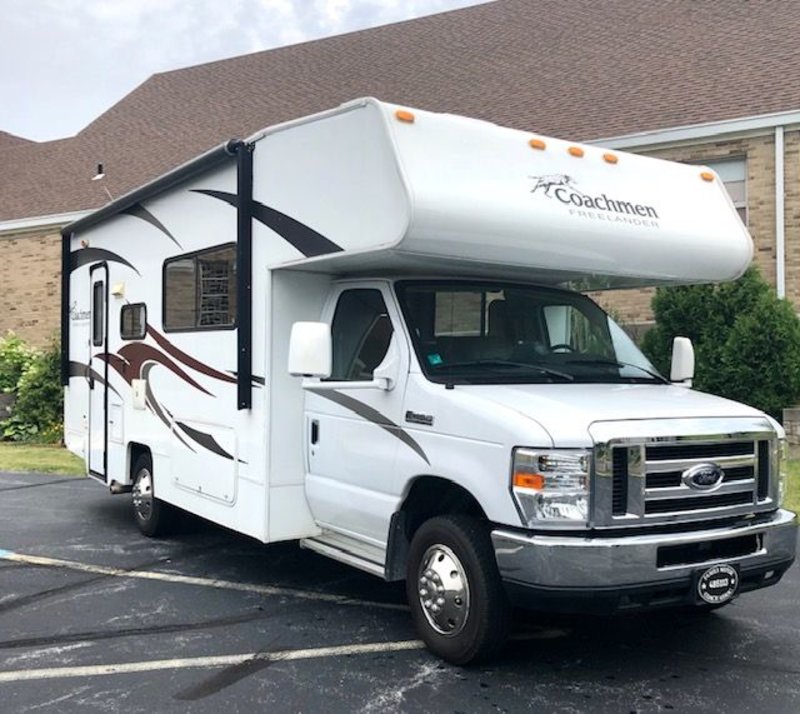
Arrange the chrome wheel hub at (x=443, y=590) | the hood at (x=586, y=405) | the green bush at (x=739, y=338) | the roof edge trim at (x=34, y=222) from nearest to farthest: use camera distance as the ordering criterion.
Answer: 1. the hood at (x=586, y=405)
2. the chrome wheel hub at (x=443, y=590)
3. the green bush at (x=739, y=338)
4. the roof edge trim at (x=34, y=222)

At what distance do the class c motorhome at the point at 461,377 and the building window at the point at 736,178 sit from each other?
342 inches

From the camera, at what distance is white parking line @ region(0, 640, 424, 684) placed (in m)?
4.56

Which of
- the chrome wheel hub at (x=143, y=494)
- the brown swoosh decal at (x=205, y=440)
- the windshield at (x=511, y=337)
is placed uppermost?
the windshield at (x=511, y=337)

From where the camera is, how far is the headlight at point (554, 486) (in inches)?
160

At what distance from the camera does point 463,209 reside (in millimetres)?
4641

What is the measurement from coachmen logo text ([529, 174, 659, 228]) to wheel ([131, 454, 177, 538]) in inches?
168

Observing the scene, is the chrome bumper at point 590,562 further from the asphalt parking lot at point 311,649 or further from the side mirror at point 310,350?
the side mirror at point 310,350

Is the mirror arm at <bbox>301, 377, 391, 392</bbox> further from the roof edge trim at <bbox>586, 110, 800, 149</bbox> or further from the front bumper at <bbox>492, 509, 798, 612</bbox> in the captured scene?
the roof edge trim at <bbox>586, 110, 800, 149</bbox>

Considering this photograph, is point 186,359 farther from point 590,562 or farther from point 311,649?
point 590,562

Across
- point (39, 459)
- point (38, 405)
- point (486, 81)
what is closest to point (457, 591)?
point (39, 459)

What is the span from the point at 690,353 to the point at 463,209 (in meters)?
2.31

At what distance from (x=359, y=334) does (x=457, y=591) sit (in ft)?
5.48

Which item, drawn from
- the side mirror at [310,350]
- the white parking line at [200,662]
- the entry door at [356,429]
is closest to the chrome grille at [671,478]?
the entry door at [356,429]

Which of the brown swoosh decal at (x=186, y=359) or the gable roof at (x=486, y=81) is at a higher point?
the gable roof at (x=486, y=81)
